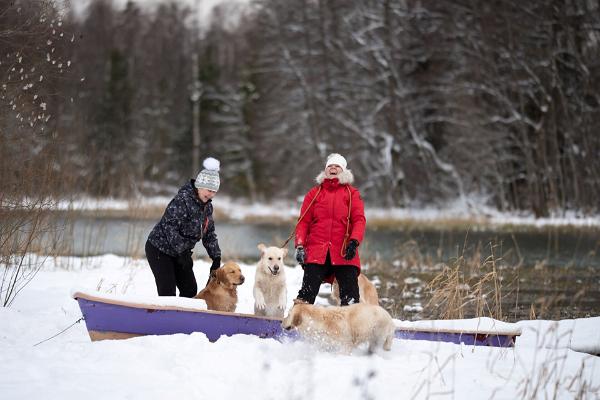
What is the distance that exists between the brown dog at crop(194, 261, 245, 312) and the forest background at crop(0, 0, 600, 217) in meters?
10.2

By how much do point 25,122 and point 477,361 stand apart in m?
5.18

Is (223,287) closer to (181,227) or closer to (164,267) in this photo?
(164,267)

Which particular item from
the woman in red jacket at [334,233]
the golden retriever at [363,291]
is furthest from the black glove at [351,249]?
the golden retriever at [363,291]

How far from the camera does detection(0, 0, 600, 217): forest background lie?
22172mm

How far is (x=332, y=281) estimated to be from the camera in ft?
20.9

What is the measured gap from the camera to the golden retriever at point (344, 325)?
5.07 m

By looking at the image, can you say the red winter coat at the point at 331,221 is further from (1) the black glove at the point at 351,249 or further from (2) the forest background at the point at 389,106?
(2) the forest background at the point at 389,106

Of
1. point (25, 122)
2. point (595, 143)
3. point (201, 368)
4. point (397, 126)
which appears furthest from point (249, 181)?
point (201, 368)

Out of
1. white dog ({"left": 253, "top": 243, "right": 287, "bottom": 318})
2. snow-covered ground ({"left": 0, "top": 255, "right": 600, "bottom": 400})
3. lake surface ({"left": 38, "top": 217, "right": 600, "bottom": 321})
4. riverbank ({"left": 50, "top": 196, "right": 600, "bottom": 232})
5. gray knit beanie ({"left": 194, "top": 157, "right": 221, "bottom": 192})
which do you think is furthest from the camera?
riverbank ({"left": 50, "top": 196, "right": 600, "bottom": 232})

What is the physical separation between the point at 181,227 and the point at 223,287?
2.44ft

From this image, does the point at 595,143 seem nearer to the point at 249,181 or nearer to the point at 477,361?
the point at 249,181

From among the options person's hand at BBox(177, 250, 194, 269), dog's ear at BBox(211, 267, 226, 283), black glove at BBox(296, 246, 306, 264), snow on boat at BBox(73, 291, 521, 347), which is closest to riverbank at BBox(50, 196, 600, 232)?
person's hand at BBox(177, 250, 194, 269)

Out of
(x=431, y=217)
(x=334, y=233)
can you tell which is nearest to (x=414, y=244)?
(x=334, y=233)

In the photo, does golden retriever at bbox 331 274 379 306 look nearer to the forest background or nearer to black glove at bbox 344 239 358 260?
black glove at bbox 344 239 358 260
